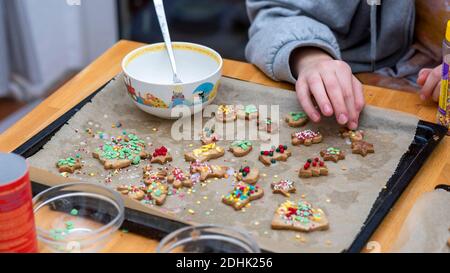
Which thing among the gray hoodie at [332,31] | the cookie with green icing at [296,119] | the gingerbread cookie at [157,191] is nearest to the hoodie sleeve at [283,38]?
the gray hoodie at [332,31]

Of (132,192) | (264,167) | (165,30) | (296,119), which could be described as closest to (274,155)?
(264,167)

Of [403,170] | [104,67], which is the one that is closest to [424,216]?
[403,170]

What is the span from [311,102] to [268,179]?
23 cm

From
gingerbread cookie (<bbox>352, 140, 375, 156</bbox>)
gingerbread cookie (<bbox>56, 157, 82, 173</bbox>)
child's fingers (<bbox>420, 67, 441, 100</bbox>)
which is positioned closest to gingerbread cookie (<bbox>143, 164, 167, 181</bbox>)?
gingerbread cookie (<bbox>56, 157, 82, 173</bbox>)

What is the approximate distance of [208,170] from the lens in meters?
1.00

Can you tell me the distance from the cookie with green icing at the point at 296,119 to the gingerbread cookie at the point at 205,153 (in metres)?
0.16

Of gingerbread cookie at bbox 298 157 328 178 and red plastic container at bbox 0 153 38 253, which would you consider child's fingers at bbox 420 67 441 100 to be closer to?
gingerbread cookie at bbox 298 157 328 178

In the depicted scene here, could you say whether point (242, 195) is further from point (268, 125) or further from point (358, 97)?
point (358, 97)

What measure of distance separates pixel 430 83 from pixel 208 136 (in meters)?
0.47

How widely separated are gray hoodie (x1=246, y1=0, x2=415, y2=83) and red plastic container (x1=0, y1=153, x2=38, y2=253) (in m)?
0.67

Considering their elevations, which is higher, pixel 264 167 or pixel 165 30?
pixel 165 30

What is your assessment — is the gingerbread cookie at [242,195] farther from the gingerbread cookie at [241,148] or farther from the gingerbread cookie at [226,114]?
the gingerbread cookie at [226,114]

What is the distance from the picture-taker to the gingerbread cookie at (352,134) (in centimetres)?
110
